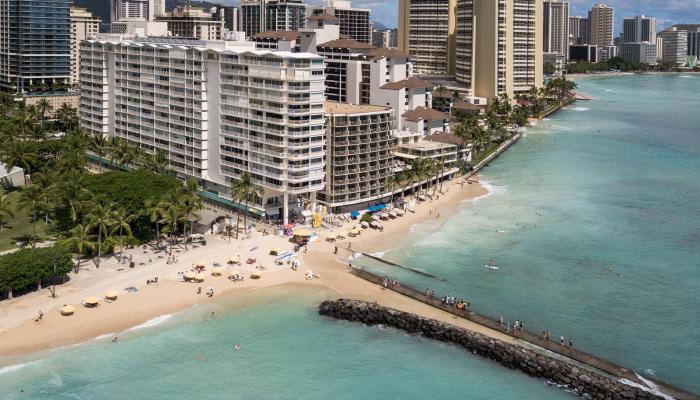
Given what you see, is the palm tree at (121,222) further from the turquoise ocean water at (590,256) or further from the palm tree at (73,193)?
the turquoise ocean water at (590,256)

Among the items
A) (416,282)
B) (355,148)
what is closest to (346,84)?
(355,148)

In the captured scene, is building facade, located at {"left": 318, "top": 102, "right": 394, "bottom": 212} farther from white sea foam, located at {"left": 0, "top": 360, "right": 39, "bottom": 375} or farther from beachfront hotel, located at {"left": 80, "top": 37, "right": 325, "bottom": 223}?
white sea foam, located at {"left": 0, "top": 360, "right": 39, "bottom": 375}

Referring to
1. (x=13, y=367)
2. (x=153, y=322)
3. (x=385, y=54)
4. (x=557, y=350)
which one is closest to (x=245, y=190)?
(x=153, y=322)

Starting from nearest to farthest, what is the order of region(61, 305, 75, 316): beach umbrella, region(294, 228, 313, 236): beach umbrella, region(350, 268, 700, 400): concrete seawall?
1. region(350, 268, 700, 400): concrete seawall
2. region(61, 305, 75, 316): beach umbrella
3. region(294, 228, 313, 236): beach umbrella

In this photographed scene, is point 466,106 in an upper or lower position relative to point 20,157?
upper

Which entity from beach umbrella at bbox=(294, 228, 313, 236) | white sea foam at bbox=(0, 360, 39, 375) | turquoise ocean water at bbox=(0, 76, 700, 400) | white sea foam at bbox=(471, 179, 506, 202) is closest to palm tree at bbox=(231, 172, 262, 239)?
beach umbrella at bbox=(294, 228, 313, 236)

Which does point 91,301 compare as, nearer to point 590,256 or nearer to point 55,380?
point 55,380
